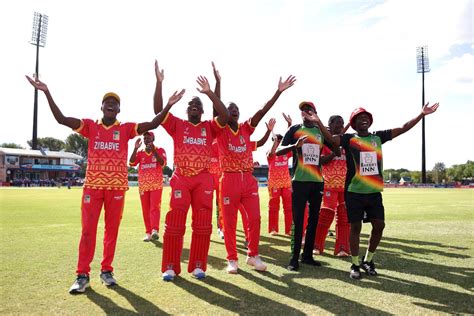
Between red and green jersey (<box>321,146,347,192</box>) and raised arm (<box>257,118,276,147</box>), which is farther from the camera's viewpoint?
red and green jersey (<box>321,146,347,192</box>)

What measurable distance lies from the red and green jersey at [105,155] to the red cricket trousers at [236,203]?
1551mm

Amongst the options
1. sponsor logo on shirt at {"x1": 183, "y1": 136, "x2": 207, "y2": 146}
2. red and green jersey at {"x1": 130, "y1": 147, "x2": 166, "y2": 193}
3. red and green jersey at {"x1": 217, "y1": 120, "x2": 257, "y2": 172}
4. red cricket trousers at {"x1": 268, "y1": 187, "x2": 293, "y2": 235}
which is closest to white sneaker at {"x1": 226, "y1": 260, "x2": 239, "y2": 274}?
red and green jersey at {"x1": 217, "y1": 120, "x2": 257, "y2": 172}

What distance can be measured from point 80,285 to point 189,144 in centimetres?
235

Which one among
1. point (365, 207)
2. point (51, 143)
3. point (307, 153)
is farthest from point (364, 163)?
point (51, 143)

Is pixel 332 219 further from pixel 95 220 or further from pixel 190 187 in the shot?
pixel 95 220

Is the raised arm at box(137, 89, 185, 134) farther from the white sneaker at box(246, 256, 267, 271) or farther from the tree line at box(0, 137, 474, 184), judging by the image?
the tree line at box(0, 137, 474, 184)

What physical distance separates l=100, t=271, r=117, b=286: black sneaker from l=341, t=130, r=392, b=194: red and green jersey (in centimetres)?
359

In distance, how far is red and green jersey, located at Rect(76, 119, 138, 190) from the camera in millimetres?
5574

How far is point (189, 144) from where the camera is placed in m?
6.00

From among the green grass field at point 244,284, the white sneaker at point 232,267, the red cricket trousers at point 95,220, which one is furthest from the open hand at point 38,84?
the white sneaker at point 232,267

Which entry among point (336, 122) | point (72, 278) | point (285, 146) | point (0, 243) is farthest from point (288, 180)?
point (0, 243)

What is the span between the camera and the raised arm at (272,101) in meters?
6.52

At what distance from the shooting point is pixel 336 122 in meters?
7.82

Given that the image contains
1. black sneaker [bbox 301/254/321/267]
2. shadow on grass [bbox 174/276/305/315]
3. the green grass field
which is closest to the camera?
shadow on grass [bbox 174/276/305/315]
